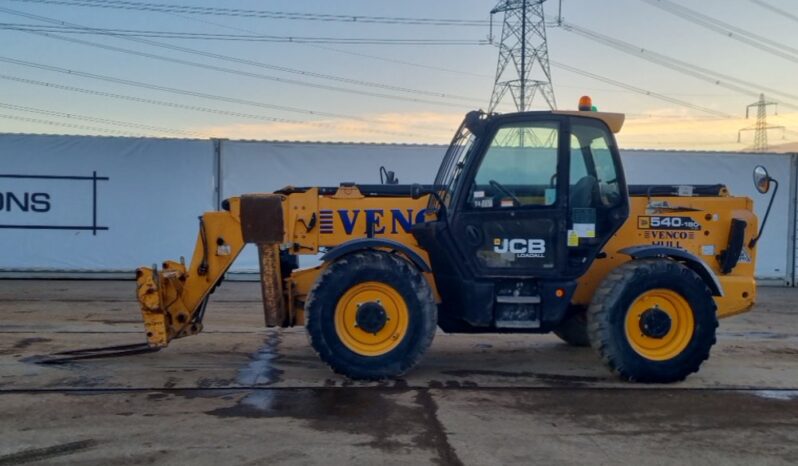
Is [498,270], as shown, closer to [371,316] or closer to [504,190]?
[504,190]

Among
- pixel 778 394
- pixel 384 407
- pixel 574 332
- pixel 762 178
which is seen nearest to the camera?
pixel 384 407

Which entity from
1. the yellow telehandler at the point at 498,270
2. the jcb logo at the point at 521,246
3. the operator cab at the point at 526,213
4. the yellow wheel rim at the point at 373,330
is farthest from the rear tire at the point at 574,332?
the yellow wheel rim at the point at 373,330

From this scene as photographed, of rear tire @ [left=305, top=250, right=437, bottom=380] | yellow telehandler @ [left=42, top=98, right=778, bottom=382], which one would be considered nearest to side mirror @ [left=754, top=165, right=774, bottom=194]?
yellow telehandler @ [left=42, top=98, right=778, bottom=382]

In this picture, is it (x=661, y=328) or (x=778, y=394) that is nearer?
(x=778, y=394)

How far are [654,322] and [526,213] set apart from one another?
1.50 m

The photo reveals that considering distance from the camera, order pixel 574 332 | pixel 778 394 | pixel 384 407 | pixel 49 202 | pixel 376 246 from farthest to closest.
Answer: pixel 49 202 < pixel 574 332 < pixel 376 246 < pixel 778 394 < pixel 384 407

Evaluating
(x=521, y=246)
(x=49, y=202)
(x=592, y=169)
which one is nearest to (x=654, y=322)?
(x=521, y=246)

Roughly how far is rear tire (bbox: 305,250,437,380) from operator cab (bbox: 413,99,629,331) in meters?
0.50

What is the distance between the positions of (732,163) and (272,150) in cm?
948

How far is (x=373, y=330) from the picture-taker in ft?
22.0

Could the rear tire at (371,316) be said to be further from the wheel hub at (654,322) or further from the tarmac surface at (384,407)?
the wheel hub at (654,322)

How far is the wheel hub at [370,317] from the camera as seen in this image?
668cm

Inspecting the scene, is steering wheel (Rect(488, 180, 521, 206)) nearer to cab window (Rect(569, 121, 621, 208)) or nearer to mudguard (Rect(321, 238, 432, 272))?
cab window (Rect(569, 121, 621, 208))

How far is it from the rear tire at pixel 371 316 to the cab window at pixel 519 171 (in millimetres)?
970
